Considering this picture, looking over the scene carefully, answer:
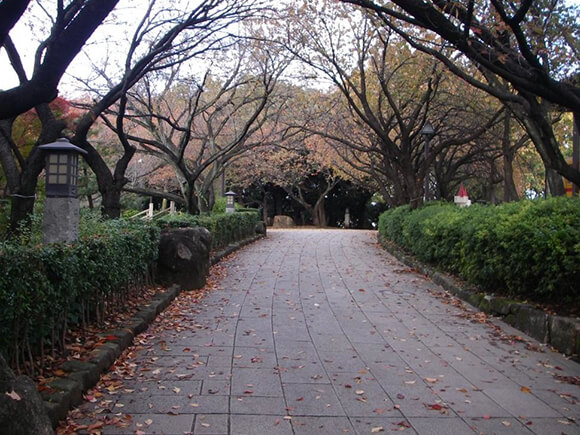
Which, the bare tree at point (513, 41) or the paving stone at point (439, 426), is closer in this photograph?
the paving stone at point (439, 426)

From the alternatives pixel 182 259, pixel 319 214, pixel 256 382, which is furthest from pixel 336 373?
pixel 319 214

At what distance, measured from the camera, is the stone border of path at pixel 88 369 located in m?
3.76

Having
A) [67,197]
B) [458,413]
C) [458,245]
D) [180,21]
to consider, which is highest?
[180,21]

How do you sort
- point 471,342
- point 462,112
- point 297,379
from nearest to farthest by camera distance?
point 297,379 < point 471,342 < point 462,112

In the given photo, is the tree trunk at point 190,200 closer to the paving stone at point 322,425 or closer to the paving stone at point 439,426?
the paving stone at point 322,425

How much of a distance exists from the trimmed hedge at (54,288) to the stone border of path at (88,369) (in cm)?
29

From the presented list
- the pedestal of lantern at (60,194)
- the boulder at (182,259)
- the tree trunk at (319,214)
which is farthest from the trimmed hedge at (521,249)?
the tree trunk at (319,214)

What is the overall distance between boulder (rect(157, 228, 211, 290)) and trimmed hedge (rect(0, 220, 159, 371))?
7.77 ft

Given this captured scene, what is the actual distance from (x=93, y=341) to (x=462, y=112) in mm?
17701

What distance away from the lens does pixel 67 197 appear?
7438mm

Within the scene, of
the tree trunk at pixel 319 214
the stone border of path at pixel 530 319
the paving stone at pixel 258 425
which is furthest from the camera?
the tree trunk at pixel 319 214

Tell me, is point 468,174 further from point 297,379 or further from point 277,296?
point 297,379

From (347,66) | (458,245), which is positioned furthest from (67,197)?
(347,66)

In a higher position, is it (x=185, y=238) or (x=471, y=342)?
(x=185, y=238)
